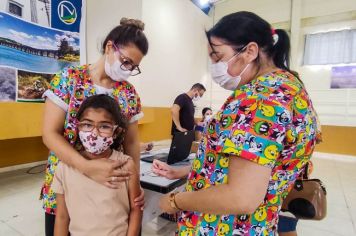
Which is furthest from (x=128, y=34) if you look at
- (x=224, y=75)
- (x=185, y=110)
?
(x=185, y=110)

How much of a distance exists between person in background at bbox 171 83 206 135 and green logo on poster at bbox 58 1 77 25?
1.95m

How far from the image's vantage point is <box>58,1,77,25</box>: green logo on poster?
3.34 m

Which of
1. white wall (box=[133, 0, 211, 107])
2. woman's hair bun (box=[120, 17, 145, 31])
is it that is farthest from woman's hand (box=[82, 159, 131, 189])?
white wall (box=[133, 0, 211, 107])

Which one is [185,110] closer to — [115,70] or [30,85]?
[30,85]

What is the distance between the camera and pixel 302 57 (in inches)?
216

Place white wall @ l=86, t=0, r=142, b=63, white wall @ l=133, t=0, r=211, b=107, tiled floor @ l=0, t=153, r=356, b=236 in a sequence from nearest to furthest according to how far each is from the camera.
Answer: tiled floor @ l=0, t=153, r=356, b=236
white wall @ l=86, t=0, r=142, b=63
white wall @ l=133, t=0, r=211, b=107

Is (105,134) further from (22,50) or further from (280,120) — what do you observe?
(22,50)

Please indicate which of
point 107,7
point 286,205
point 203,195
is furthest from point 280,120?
point 107,7

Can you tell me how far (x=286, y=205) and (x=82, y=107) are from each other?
3.03 feet

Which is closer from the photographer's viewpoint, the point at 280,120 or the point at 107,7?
the point at 280,120

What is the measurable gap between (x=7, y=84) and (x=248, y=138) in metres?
3.27

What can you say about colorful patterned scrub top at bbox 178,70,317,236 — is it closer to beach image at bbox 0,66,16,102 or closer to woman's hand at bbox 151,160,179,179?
woman's hand at bbox 151,160,179,179

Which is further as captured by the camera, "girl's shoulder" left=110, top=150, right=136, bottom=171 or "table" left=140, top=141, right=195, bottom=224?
"table" left=140, top=141, right=195, bottom=224

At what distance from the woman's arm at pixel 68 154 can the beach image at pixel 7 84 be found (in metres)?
2.45
